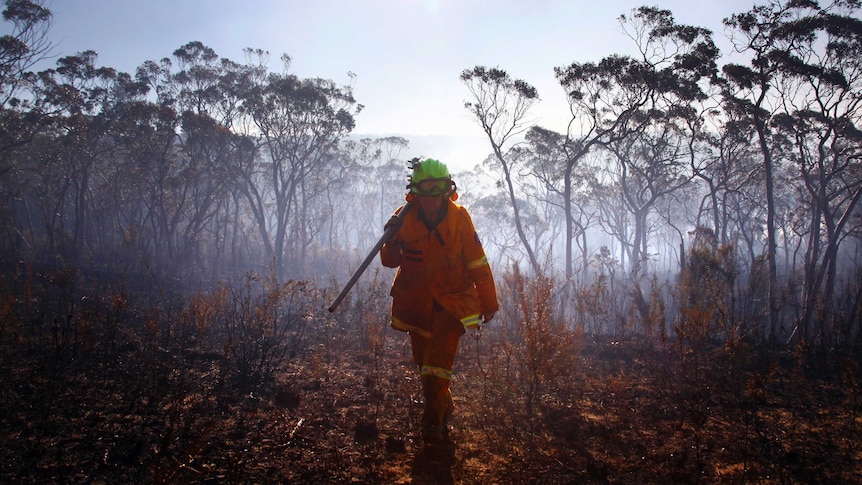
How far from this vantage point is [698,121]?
17.9 metres

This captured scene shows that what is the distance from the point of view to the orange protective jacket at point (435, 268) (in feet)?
11.4

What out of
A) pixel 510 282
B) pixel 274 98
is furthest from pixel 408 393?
pixel 274 98

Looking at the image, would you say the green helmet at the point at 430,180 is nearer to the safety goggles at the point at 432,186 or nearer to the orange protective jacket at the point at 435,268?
the safety goggles at the point at 432,186

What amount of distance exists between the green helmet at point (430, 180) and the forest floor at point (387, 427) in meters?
1.67

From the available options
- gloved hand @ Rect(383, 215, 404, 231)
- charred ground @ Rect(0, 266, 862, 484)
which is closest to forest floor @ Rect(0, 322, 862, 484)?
charred ground @ Rect(0, 266, 862, 484)

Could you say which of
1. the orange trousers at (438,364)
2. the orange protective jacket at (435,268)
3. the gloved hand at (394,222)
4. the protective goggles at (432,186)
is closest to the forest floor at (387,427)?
the orange trousers at (438,364)

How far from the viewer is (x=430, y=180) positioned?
3.52m

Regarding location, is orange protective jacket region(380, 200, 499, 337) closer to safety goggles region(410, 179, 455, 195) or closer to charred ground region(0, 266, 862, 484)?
safety goggles region(410, 179, 455, 195)

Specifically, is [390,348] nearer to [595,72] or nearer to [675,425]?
[675,425]

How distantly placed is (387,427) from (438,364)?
0.69 m

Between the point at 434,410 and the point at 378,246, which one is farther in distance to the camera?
the point at 378,246

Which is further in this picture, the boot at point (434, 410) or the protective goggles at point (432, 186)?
the protective goggles at point (432, 186)

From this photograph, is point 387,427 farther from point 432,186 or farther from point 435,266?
point 432,186

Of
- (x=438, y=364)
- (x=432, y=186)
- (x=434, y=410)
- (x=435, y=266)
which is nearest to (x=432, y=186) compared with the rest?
(x=432, y=186)
